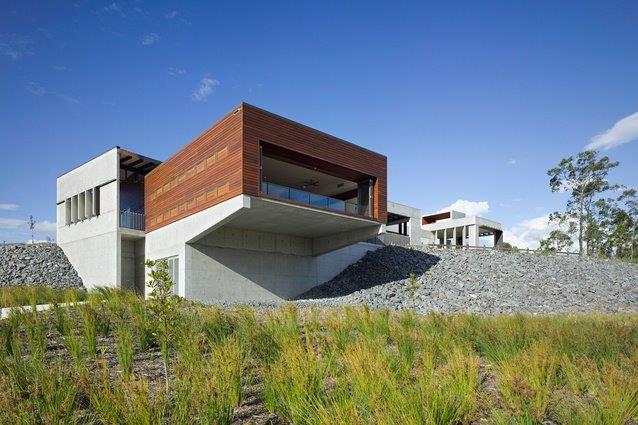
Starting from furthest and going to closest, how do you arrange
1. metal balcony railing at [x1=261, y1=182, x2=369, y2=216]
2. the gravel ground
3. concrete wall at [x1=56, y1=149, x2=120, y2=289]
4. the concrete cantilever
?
1. concrete wall at [x1=56, y1=149, x2=120, y2=289]
2. the gravel ground
3. the concrete cantilever
4. metal balcony railing at [x1=261, y1=182, x2=369, y2=216]

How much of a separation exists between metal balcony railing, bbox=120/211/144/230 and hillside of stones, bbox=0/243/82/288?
4860 mm

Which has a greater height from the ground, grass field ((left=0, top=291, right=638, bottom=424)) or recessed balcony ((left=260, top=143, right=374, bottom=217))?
recessed balcony ((left=260, top=143, right=374, bottom=217))

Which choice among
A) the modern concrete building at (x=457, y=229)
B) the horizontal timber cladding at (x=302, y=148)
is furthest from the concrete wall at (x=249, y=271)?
the modern concrete building at (x=457, y=229)

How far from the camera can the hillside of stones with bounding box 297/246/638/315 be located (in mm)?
20016

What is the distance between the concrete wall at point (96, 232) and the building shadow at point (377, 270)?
34.6 feet

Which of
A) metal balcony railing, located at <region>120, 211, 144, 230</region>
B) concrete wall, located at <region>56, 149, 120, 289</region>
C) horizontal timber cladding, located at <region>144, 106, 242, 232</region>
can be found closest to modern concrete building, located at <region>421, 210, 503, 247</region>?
metal balcony railing, located at <region>120, 211, 144, 230</region>

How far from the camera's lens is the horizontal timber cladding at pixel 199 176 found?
17734 millimetres

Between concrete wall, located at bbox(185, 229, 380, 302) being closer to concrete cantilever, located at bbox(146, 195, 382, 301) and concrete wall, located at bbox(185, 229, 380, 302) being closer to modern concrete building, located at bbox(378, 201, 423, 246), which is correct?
concrete cantilever, located at bbox(146, 195, 382, 301)

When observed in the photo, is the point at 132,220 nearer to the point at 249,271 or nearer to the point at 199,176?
the point at 199,176

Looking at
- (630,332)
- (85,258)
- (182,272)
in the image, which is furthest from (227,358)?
(85,258)

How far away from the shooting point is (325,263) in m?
26.6

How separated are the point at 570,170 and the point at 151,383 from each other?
161ft

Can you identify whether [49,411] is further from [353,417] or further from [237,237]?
[237,237]

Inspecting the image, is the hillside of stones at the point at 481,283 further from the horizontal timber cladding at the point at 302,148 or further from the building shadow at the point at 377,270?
the horizontal timber cladding at the point at 302,148
